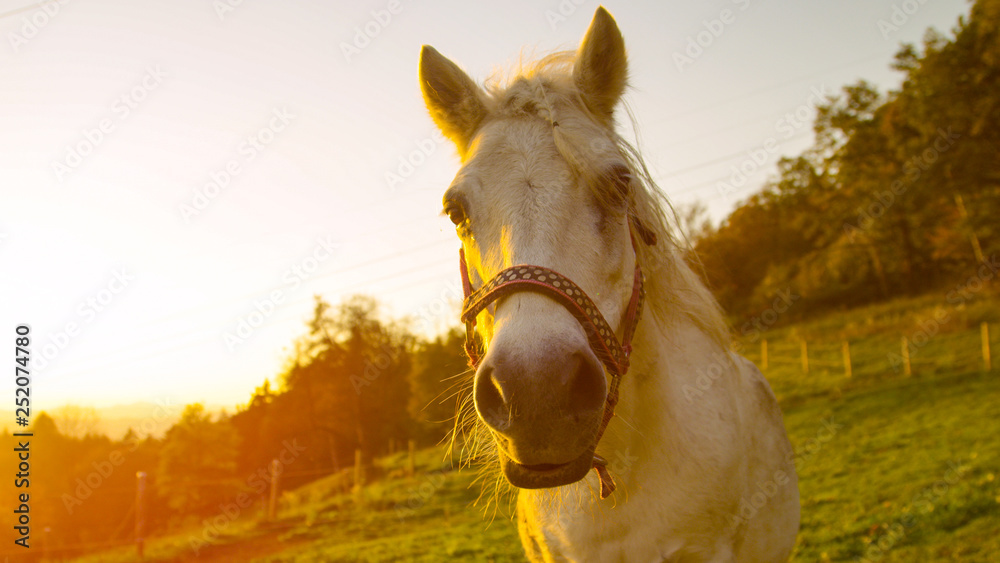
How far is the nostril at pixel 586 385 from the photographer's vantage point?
1.52 meters

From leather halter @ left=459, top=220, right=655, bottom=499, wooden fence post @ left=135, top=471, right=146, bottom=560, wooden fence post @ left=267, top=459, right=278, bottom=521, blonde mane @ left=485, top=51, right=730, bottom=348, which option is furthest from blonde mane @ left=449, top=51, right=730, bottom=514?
wooden fence post @ left=267, top=459, right=278, bottom=521

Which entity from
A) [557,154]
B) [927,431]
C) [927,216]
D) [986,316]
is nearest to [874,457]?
[927,431]

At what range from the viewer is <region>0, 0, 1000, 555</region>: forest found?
1970cm

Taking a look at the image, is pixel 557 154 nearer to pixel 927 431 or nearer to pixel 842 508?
pixel 842 508

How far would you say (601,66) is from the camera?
232cm

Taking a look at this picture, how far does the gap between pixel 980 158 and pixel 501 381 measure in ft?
112
